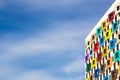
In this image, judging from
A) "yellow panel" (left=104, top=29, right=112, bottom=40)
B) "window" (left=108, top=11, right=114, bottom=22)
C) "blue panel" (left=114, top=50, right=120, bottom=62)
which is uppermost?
"window" (left=108, top=11, right=114, bottom=22)

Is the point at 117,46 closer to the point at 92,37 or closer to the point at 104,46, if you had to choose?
the point at 104,46

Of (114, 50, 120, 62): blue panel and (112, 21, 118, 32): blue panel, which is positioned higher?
(112, 21, 118, 32): blue panel

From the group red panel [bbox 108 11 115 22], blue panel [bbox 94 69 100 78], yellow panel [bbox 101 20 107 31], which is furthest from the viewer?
blue panel [bbox 94 69 100 78]

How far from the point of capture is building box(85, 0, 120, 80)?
309ft

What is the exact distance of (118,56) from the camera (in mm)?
92250

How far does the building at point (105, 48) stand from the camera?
94.2 meters

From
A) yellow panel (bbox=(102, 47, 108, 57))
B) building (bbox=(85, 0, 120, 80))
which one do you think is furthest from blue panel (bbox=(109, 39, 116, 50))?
yellow panel (bbox=(102, 47, 108, 57))

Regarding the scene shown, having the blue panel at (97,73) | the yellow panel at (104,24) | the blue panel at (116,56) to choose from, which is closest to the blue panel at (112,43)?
the blue panel at (116,56)

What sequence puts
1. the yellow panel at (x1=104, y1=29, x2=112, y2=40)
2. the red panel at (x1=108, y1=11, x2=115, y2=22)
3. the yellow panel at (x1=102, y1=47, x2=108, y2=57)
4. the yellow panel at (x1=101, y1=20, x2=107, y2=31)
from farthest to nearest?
the yellow panel at (x1=101, y1=20, x2=107, y2=31) → the yellow panel at (x1=102, y1=47, x2=108, y2=57) → the yellow panel at (x1=104, y1=29, x2=112, y2=40) → the red panel at (x1=108, y1=11, x2=115, y2=22)

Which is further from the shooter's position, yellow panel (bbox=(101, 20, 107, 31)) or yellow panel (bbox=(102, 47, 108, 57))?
yellow panel (bbox=(101, 20, 107, 31))

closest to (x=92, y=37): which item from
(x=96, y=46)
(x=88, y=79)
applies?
(x=96, y=46)

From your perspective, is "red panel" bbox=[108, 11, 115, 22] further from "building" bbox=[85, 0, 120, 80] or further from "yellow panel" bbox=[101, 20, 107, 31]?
"yellow panel" bbox=[101, 20, 107, 31]

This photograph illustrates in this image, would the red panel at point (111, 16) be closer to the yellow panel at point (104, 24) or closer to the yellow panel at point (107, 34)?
the yellow panel at point (107, 34)

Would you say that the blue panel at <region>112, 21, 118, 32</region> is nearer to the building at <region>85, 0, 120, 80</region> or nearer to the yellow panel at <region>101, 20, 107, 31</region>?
the building at <region>85, 0, 120, 80</region>
